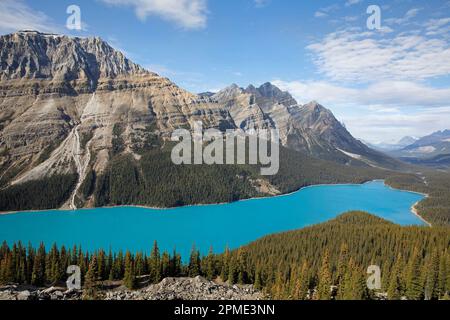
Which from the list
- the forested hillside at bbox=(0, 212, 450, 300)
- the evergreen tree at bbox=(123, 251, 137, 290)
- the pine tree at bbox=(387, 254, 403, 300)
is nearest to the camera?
the forested hillside at bbox=(0, 212, 450, 300)

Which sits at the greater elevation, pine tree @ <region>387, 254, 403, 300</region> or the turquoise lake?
pine tree @ <region>387, 254, 403, 300</region>

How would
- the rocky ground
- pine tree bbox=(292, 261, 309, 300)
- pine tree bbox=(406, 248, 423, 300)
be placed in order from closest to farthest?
the rocky ground
pine tree bbox=(292, 261, 309, 300)
pine tree bbox=(406, 248, 423, 300)

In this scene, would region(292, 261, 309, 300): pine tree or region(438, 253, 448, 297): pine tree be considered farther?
region(438, 253, 448, 297): pine tree

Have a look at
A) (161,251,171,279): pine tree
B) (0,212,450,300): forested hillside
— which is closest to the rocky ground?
(0,212,450,300): forested hillside

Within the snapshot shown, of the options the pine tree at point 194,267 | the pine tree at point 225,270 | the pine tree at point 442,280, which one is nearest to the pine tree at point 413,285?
the pine tree at point 442,280

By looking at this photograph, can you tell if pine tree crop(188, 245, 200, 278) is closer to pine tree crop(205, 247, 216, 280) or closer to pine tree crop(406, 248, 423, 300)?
pine tree crop(205, 247, 216, 280)
